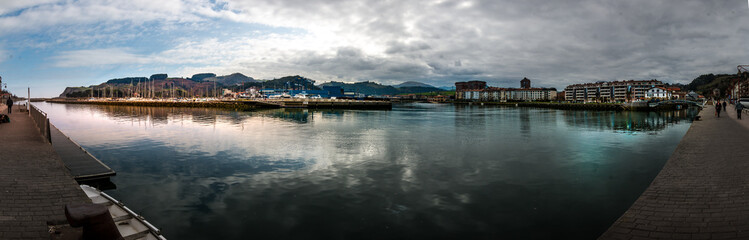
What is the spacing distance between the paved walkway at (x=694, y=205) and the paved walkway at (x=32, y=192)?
10.5m

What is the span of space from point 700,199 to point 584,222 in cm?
239

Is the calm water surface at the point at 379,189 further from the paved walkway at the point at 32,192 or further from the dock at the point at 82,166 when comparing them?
the paved walkway at the point at 32,192

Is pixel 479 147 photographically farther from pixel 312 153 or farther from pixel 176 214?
pixel 176 214

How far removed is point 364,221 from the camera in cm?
917

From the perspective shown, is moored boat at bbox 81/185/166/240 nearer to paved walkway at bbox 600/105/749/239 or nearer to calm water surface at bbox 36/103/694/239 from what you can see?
calm water surface at bbox 36/103/694/239

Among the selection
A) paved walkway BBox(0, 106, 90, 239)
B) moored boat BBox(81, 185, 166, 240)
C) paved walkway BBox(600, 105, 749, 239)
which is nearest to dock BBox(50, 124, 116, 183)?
paved walkway BBox(0, 106, 90, 239)

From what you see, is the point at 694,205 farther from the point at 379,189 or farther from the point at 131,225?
the point at 131,225

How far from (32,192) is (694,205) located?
598 inches

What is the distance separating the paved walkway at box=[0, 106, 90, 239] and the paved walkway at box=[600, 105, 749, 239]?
1053 cm

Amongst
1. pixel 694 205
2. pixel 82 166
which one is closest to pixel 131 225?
pixel 82 166

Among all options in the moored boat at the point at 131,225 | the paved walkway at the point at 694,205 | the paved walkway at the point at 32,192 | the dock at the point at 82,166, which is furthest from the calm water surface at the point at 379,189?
the paved walkway at the point at 32,192

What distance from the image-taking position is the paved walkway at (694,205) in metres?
6.31

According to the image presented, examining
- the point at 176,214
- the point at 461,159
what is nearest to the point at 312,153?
the point at 461,159

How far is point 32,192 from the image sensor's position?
8.72 m
